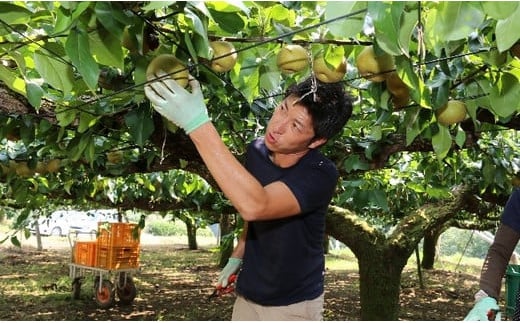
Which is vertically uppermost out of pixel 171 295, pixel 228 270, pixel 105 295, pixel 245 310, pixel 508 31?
pixel 508 31

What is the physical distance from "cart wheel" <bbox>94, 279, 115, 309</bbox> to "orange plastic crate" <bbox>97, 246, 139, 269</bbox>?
1.16 feet

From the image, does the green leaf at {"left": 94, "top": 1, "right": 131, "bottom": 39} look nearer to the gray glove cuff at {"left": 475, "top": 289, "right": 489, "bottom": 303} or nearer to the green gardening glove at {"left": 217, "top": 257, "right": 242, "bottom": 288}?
the green gardening glove at {"left": 217, "top": 257, "right": 242, "bottom": 288}

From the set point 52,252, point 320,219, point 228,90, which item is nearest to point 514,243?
point 320,219

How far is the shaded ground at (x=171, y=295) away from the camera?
809 cm

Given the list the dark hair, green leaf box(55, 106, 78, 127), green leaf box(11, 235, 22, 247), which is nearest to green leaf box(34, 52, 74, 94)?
green leaf box(55, 106, 78, 127)

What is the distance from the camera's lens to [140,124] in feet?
A: 6.07

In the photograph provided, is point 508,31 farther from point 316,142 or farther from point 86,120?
point 86,120

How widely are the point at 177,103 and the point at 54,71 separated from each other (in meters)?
0.33

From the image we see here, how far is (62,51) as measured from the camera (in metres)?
1.37

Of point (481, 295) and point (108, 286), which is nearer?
point (481, 295)

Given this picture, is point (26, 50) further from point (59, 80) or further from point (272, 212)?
point (272, 212)

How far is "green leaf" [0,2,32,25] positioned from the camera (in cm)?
116

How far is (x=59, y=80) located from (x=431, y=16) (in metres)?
0.94

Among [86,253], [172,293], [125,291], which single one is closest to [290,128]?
[125,291]
